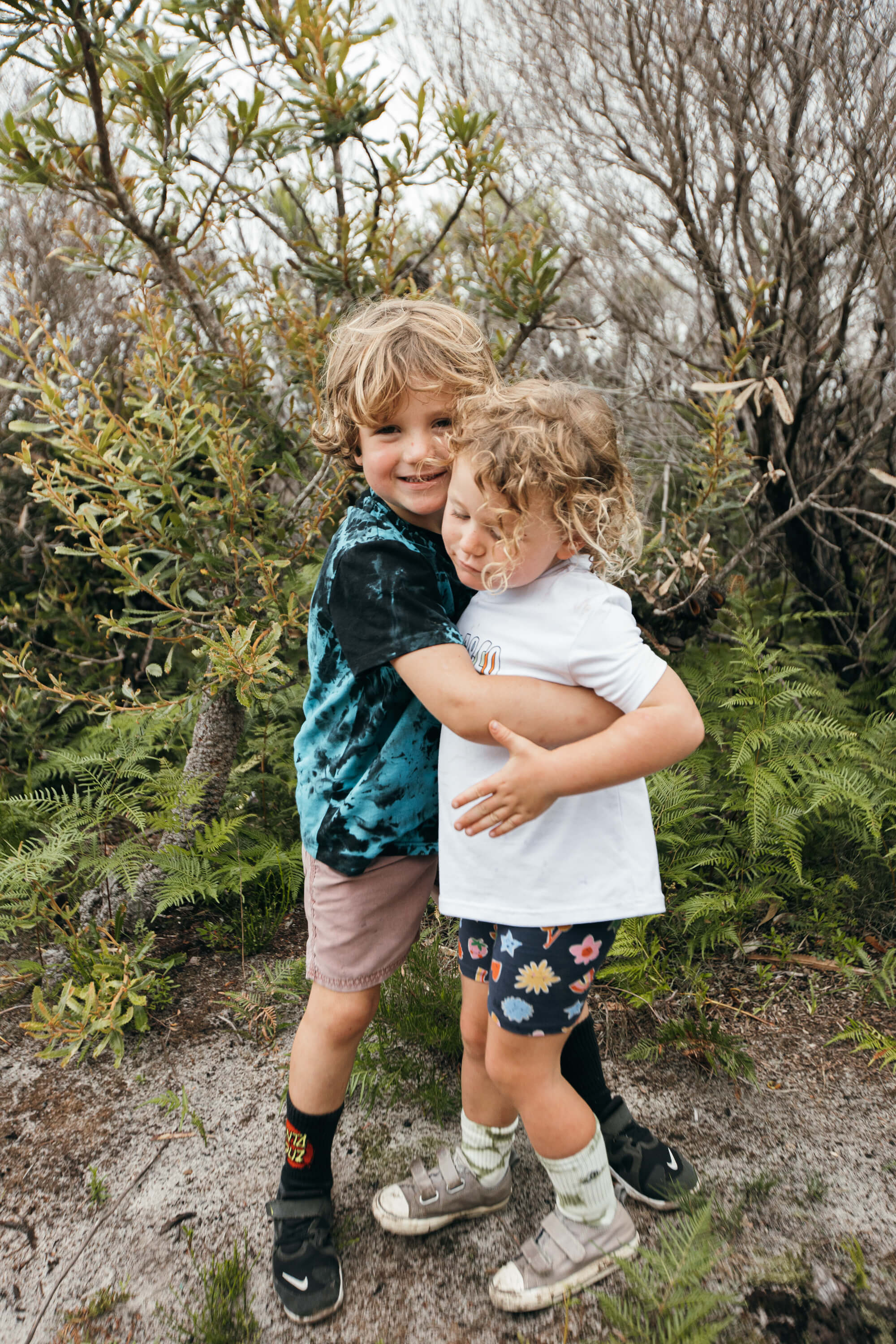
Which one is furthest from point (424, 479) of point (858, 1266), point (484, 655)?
point (858, 1266)

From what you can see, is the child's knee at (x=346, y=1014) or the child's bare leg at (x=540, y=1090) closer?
the child's bare leg at (x=540, y=1090)

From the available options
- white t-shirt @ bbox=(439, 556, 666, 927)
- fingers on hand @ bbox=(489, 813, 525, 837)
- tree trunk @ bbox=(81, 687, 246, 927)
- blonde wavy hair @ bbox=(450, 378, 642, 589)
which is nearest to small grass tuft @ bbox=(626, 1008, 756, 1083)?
white t-shirt @ bbox=(439, 556, 666, 927)

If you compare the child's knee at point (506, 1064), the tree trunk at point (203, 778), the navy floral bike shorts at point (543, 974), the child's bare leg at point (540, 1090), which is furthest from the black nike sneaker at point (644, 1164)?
the tree trunk at point (203, 778)

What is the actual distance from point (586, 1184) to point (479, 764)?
88 centimetres

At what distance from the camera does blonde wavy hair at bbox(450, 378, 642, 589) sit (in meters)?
1.43

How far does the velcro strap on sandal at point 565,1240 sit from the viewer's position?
1.69 metres

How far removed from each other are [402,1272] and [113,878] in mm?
1537

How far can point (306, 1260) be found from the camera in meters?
1.74

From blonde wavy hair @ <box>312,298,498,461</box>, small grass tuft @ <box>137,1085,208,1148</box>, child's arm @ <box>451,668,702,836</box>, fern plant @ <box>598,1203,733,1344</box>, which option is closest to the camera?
child's arm @ <box>451,668,702,836</box>

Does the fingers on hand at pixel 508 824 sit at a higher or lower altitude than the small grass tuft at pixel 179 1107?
higher

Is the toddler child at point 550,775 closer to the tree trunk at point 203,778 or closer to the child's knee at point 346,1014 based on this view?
the child's knee at point 346,1014

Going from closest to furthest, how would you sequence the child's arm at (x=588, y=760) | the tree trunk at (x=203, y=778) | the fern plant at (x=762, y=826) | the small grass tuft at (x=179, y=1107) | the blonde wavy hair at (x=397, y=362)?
the child's arm at (x=588, y=760), the blonde wavy hair at (x=397, y=362), the small grass tuft at (x=179, y=1107), the fern plant at (x=762, y=826), the tree trunk at (x=203, y=778)

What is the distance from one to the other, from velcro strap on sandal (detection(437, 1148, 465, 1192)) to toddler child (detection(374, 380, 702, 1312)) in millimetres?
200

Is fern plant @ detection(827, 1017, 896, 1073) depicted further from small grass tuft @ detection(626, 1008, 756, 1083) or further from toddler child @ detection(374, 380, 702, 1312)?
toddler child @ detection(374, 380, 702, 1312)
